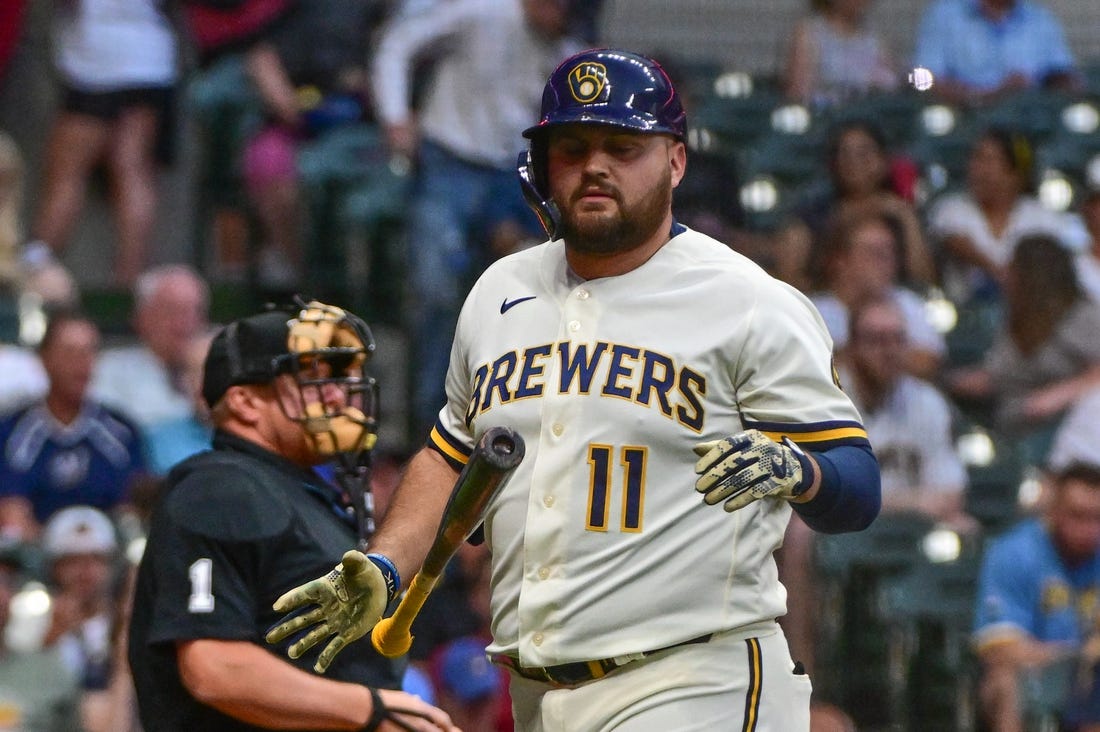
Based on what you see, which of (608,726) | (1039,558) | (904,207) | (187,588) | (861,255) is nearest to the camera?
(608,726)

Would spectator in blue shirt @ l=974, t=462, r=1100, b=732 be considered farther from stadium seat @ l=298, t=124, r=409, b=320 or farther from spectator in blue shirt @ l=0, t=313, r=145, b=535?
stadium seat @ l=298, t=124, r=409, b=320

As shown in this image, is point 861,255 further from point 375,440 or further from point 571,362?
point 571,362

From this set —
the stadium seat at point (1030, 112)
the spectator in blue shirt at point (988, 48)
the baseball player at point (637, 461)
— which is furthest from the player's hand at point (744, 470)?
the spectator in blue shirt at point (988, 48)

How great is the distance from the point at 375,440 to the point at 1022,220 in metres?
5.59

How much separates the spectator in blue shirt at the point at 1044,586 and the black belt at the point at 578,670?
330 cm

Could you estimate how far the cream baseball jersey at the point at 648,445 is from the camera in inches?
128

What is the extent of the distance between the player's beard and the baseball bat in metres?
0.42

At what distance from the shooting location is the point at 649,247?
3461 millimetres

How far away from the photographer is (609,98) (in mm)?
3340

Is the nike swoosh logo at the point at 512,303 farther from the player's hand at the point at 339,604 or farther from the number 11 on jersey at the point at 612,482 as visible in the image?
the player's hand at the point at 339,604

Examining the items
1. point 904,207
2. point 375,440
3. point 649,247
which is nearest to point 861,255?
point 904,207

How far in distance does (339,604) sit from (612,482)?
51cm

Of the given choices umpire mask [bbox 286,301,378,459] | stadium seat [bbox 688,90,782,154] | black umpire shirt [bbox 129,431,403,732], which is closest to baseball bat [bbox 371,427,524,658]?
black umpire shirt [bbox 129,431,403,732]

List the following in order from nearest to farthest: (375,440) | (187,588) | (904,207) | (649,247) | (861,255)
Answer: (649,247), (187,588), (375,440), (861,255), (904,207)
